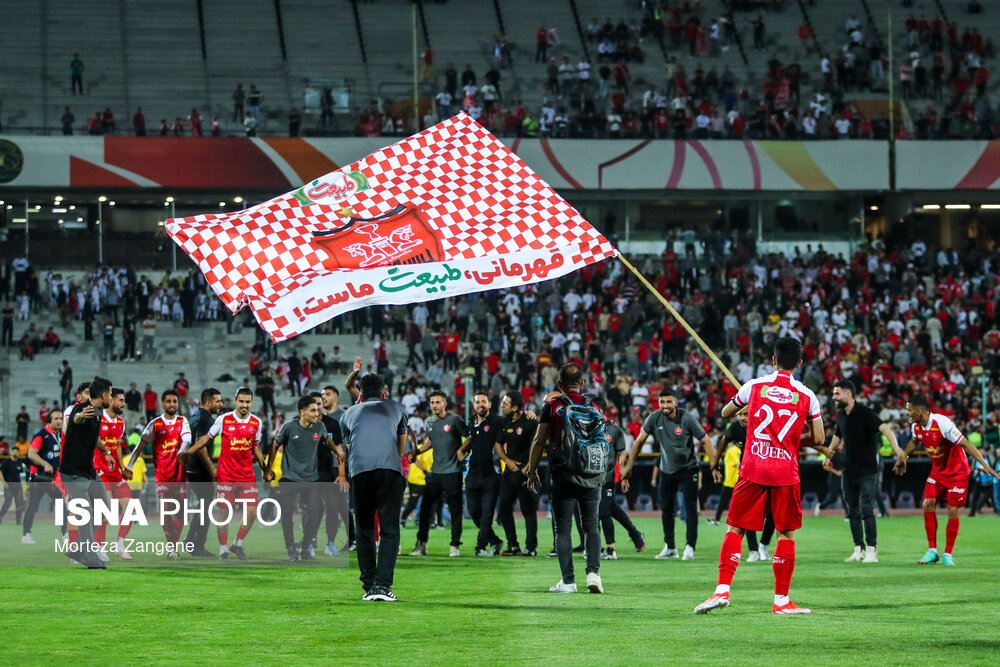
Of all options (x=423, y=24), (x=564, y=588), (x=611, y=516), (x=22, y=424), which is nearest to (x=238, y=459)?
(x=611, y=516)

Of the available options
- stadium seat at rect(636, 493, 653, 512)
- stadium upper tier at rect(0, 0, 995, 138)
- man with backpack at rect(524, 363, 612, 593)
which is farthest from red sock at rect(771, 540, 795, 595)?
stadium upper tier at rect(0, 0, 995, 138)

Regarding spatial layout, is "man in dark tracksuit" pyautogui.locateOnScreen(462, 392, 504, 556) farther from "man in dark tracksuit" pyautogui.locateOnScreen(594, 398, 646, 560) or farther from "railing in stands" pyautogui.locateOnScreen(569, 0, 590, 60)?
"railing in stands" pyautogui.locateOnScreen(569, 0, 590, 60)

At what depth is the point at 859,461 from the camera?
1712 centimetres

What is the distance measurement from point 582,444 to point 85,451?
5.41 metres

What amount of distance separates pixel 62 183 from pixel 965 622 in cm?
3944

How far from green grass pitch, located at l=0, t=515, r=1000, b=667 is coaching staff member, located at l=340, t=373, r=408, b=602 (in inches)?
12.2

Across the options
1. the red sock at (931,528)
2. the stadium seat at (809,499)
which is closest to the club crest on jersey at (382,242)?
the red sock at (931,528)

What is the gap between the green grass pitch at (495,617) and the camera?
868 cm

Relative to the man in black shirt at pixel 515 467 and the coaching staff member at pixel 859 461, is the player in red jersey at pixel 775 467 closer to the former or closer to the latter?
the coaching staff member at pixel 859 461

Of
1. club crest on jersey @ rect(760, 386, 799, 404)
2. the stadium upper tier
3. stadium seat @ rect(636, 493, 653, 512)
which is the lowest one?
stadium seat @ rect(636, 493, 653, 512)

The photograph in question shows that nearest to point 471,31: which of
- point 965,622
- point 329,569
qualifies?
point 329,569

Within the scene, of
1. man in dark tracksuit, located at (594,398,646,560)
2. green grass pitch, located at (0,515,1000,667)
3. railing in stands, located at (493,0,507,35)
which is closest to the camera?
green grass pitch, located at (0,515,1000,667)

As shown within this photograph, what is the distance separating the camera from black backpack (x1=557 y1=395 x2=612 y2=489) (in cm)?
1220

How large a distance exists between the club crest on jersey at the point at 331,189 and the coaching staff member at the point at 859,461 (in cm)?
658
